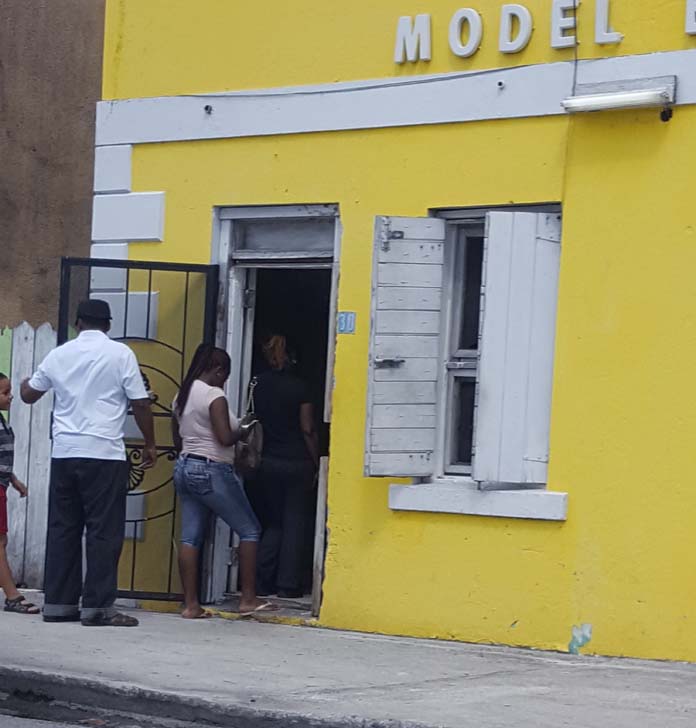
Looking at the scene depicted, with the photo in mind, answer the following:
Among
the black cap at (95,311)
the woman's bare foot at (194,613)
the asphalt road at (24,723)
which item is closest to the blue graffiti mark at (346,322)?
the black cap at (95,311)

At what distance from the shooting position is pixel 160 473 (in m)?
10.7

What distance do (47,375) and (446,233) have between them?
2.45 meters

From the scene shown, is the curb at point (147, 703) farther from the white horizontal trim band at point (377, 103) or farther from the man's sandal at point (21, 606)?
the white horizontal trim band at point (377, 103)

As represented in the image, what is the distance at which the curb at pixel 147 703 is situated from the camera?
7.00 m

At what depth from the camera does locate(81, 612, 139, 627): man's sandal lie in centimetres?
974

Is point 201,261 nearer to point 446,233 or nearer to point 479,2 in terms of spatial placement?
point 446,233

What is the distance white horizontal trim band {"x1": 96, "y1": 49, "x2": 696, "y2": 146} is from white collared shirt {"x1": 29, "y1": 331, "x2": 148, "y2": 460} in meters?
1.74

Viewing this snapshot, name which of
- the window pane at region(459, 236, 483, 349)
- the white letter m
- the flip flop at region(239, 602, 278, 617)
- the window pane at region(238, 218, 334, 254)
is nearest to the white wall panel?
the window pane at region(238, 218, 334, 254)

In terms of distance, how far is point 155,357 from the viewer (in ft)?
35.4

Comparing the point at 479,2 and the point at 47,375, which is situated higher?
the point at 479,2

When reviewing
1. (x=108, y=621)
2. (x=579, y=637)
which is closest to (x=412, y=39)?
(x=579, y=637)

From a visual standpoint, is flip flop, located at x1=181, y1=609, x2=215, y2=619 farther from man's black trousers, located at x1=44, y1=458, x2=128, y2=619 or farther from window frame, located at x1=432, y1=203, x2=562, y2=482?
window frame, located at x1=432, y1=203, x2=562, y2=482

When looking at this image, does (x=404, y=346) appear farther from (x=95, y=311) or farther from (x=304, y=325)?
(x=304, y=325)

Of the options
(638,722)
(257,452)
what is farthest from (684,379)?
(257,452)
